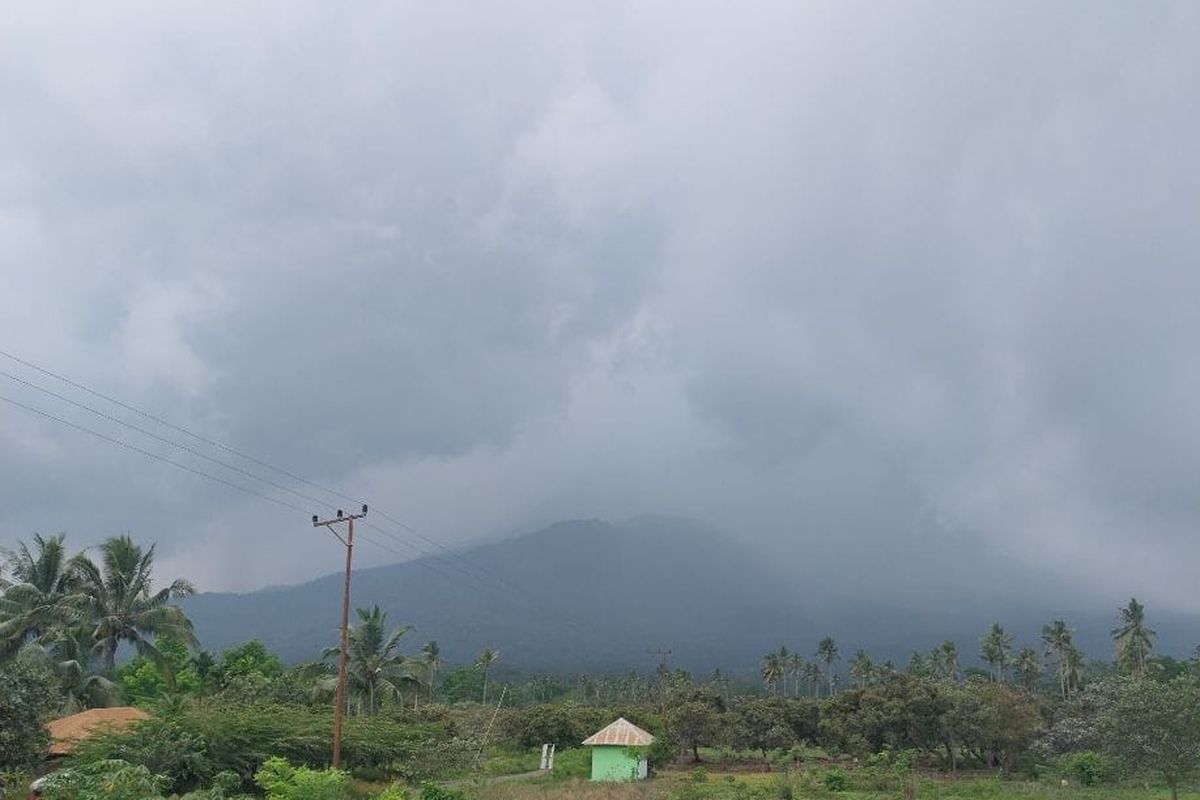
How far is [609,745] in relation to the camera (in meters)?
45.2

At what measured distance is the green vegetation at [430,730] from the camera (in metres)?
26.1

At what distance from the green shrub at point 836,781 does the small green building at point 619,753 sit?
9608 millimetres

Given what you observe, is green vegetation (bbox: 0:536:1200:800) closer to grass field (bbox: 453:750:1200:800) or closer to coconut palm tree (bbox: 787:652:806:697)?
grass field (bbox: 453:750:1200:800)

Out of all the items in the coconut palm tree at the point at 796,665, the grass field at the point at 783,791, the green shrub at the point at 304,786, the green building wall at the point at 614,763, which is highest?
the green shrub at the point at 304,786

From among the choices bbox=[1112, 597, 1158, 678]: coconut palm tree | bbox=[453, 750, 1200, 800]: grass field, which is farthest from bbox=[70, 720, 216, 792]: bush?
bbox=[1112, 597, 1158, 678]: coconut palm tree

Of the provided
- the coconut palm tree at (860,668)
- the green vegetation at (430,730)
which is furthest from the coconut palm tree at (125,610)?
the coconut palm tree at (860,668)

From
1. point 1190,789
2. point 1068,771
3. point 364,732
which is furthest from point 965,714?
point 364,732

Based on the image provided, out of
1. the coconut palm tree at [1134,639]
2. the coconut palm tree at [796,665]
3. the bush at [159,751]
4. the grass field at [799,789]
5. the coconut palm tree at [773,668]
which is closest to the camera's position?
the bush at [159,751]

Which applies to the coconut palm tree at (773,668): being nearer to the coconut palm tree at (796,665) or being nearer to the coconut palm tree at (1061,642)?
the coconut palm tree at (796,665)

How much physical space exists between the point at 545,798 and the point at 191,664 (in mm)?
33618

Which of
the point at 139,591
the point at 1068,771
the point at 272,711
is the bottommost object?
the point at 1068,771

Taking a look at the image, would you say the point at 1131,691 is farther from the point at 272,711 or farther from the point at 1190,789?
the point at 272,711

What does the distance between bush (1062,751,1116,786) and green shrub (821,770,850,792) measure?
11470 mm

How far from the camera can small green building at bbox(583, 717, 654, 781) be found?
145 feet
